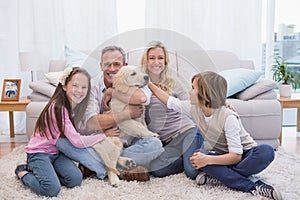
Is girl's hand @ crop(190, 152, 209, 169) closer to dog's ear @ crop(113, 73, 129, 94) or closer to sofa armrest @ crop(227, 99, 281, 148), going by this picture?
dog's ear @ crop(113, 73, 129, 94)

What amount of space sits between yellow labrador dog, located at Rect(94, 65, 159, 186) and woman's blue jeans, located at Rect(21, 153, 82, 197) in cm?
17

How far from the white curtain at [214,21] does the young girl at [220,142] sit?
1.67 m

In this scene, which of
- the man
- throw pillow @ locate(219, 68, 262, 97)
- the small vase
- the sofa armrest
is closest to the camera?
the man

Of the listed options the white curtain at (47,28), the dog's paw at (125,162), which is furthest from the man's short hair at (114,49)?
the white curtain at (47,28)

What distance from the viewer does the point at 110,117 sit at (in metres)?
1.99

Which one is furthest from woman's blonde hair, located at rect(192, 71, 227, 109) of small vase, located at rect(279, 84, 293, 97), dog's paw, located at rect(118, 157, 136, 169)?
small vase, located at rect(279, 84, 293, 97)

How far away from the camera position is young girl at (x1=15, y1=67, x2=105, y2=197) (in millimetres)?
2000


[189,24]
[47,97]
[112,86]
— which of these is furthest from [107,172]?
[189,24]

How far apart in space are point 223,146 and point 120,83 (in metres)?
0.63

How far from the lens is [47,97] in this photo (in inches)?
109

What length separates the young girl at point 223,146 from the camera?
6.40 feet

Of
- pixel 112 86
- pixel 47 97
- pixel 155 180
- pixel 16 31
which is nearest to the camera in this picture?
pixel 112 86

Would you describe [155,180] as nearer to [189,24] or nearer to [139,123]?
[139,123]

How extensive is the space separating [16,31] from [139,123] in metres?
2.04
